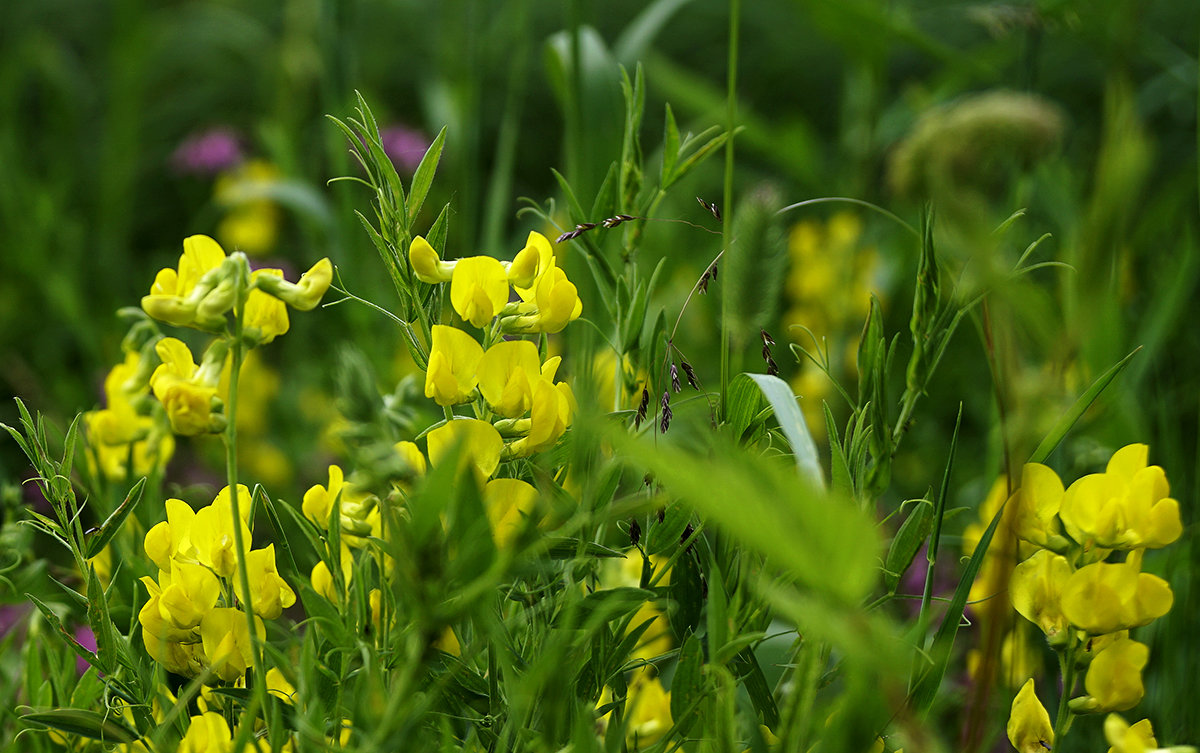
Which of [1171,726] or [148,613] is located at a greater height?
[148,613]

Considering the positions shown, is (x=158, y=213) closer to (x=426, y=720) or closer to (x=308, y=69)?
(x=308, y=69)

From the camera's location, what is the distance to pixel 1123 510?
0.47 m

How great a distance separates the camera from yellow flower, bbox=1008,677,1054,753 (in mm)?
487

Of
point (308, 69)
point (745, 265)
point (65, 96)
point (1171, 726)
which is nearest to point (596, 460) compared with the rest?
point (745, 265)

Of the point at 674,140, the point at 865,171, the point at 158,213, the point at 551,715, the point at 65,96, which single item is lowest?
the point at 158,213

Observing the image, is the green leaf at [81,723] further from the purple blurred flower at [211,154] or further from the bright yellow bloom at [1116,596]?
the purple blurred flower at [211,154]

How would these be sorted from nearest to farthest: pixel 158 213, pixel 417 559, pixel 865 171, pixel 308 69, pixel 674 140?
pixel 417 559, pixel 674 140, pixel 865 171, pixel 308 69, pixel 158 213

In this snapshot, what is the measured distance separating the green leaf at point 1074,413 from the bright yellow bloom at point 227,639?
1.22ft

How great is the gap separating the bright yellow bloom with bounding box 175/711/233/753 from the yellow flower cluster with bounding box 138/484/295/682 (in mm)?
22

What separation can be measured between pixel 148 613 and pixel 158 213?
287 centimetres

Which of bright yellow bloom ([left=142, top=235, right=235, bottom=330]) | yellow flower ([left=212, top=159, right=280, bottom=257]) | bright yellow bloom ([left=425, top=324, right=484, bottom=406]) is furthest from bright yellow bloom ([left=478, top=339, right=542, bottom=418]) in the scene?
→ yellow flower ([left=212, top=159, right=280, bottom=257])

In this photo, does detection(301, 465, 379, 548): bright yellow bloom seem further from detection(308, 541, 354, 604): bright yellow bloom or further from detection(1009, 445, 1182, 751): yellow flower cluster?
detection(1009, 445, 1182, 751): yellow flower cluster

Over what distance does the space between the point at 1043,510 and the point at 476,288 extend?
28cm

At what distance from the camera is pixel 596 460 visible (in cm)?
47
